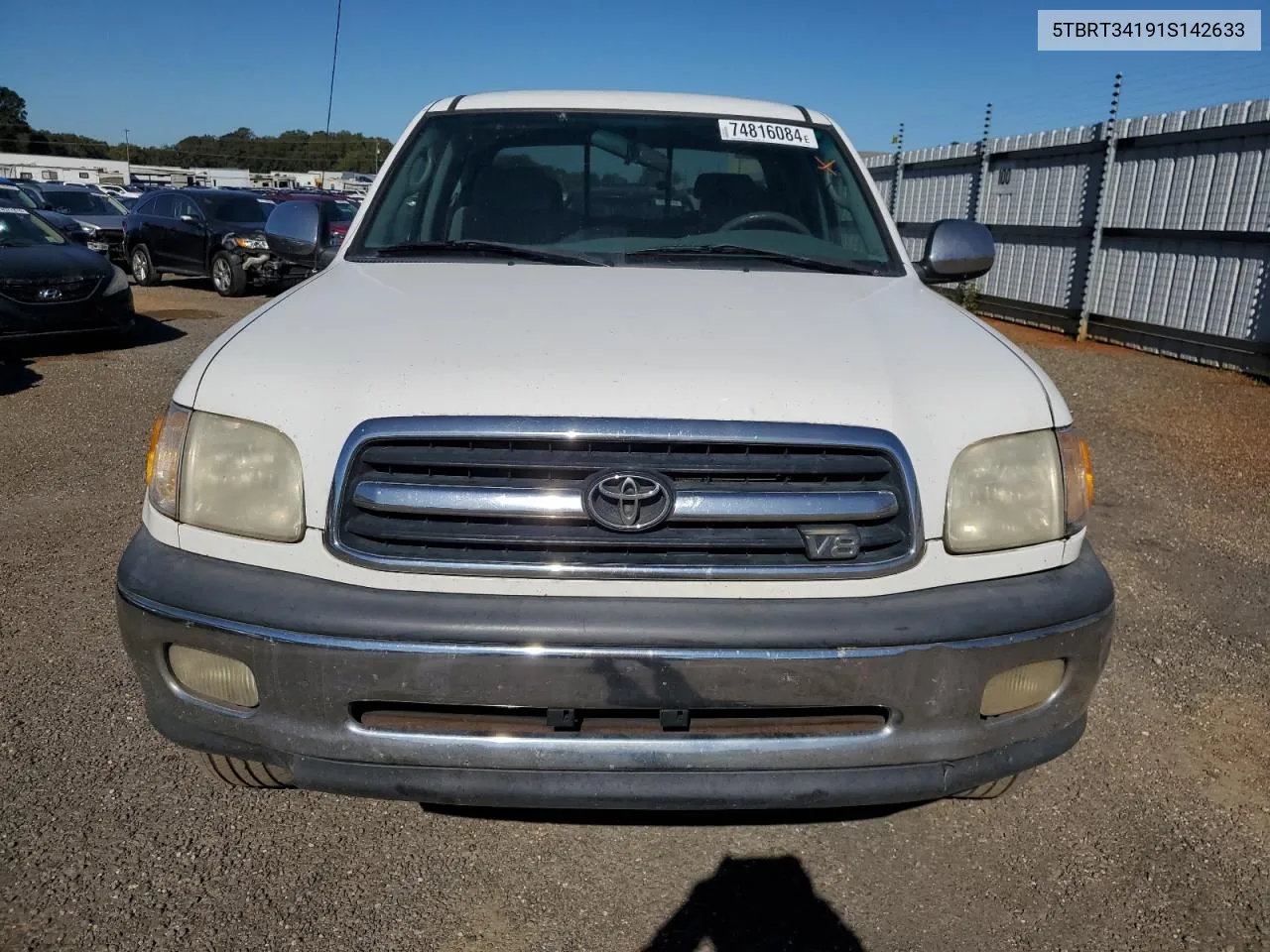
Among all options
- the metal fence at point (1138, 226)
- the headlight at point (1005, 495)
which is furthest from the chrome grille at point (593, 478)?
the metal fence at point (1138, 226)

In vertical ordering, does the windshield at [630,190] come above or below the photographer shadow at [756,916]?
above

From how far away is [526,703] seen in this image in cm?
197

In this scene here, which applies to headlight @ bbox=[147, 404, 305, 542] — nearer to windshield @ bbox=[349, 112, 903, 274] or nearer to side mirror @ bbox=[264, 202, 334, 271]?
windshield @ bbox=[349, 112, 903, 274]

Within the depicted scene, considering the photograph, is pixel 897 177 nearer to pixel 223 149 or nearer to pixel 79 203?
pixel 79 203

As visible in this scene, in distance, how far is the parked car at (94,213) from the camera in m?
18.9

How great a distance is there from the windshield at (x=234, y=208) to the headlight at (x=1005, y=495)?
53.8 feet

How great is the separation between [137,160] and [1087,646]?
341 ft

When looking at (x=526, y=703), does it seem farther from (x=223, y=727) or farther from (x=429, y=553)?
(x=223, y=727)

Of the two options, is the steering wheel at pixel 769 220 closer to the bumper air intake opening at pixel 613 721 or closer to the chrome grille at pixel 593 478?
the chrome grille at pixel 593 478

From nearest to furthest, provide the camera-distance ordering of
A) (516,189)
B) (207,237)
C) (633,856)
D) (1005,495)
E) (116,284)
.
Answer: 1. (1005,495)
2. (633,856)
3. (516,189)
4. (116,284)
5. (207,237)

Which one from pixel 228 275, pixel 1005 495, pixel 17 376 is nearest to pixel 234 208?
pixel 228 275

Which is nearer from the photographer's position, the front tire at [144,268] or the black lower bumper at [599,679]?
the black lower bumper at [599,679]

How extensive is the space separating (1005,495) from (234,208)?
16982 millimetres

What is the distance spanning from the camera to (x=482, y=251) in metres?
3.12
